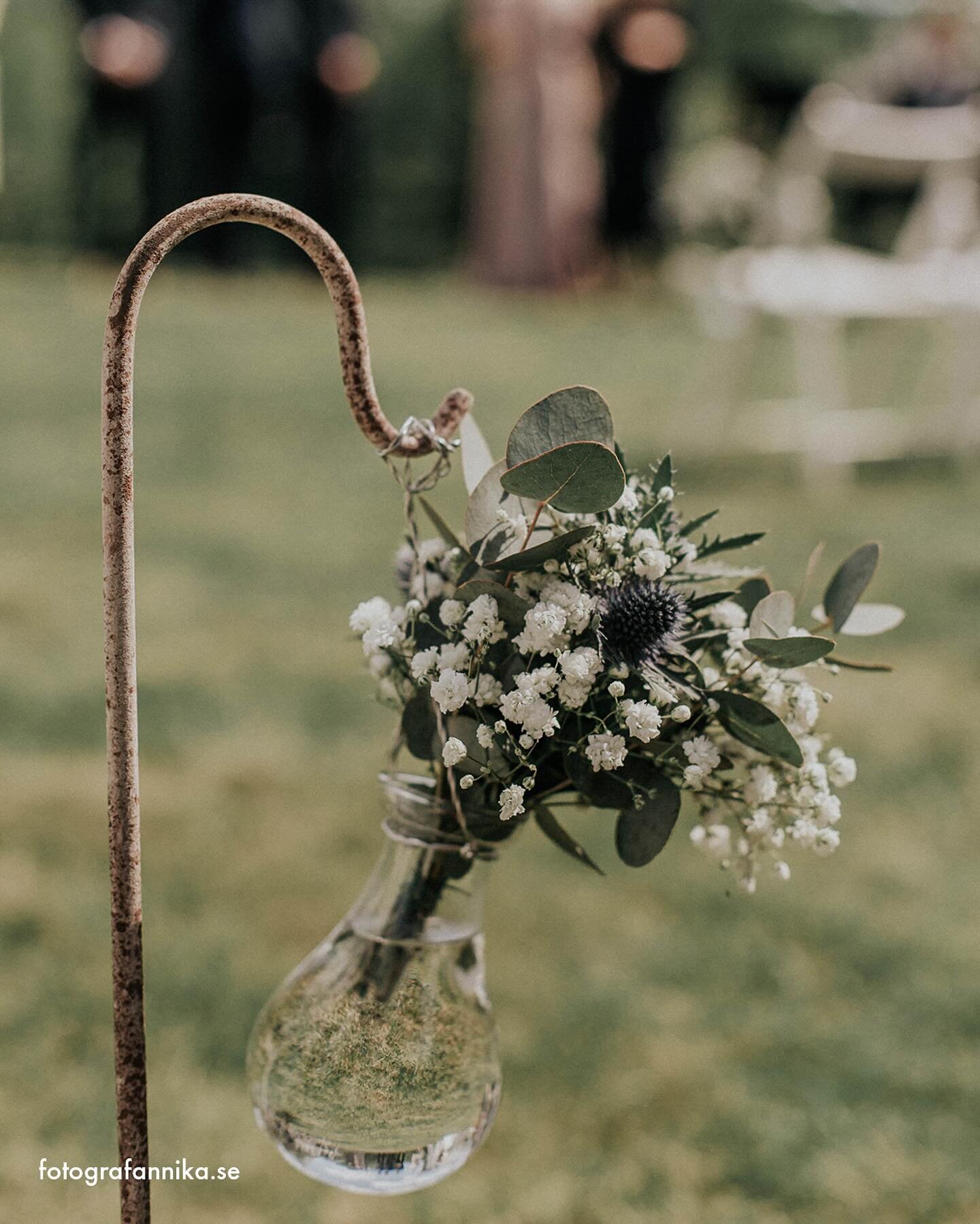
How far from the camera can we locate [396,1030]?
1.01m

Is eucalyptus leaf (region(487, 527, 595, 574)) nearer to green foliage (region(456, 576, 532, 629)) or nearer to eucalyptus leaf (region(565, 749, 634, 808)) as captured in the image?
green foliage (region(456, 576, 532, 629))

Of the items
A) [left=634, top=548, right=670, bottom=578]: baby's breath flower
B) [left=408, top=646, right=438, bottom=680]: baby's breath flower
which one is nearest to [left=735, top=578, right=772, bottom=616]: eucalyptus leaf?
[left=634, top=548, right=670, bottom=578]: baby's breath flower

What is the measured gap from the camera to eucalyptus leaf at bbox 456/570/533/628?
0.91 metres

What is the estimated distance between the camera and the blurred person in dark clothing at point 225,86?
827cm

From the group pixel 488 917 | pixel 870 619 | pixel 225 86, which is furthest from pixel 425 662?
pixel 225 86

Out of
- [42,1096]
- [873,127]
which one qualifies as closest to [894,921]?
[42,1096]

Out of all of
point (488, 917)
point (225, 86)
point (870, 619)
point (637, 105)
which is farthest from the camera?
point (637, 105)

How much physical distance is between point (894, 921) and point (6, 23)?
7711 mm

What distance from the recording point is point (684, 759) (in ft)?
3.11

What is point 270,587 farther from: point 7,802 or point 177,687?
point 7,802

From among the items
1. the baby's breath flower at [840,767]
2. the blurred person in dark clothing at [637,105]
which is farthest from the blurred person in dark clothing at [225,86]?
the baby's breath flower at [840,767]

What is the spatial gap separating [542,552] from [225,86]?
8302 millimetres

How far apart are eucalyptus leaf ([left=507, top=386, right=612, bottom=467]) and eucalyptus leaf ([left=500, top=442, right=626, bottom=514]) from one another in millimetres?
23

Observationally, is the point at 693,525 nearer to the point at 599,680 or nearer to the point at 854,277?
the point at 599,680
